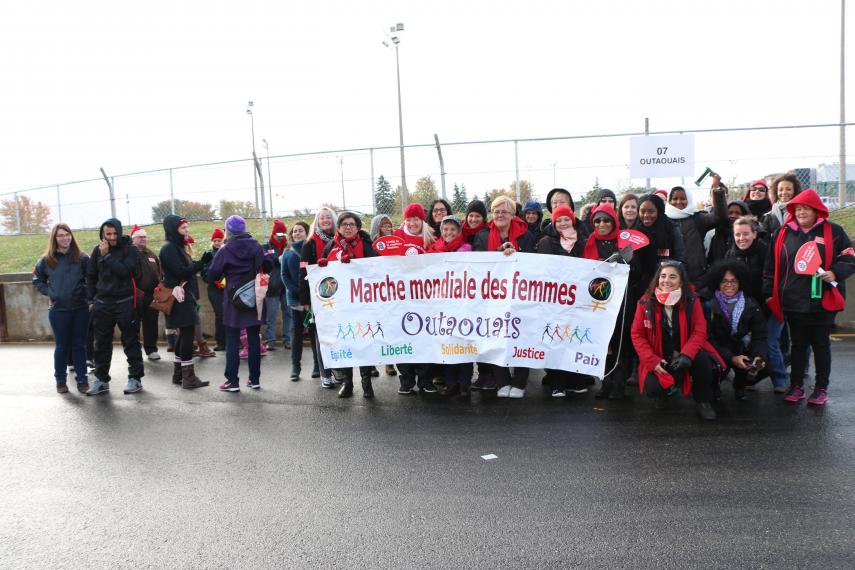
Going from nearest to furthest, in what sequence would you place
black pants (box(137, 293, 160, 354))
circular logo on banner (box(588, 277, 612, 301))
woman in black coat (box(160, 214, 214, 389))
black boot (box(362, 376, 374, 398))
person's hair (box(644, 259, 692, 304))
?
1. person's hair (box(644, 259, 692, 304))
2. circular logo on banner (box(588, 277, 612, 301))
3. black boot (box(362, 376, 374, 398))
4. woman in black coat (box(160, 214, 214, 389))
5. black pants (box(137, 293, 160, 354))

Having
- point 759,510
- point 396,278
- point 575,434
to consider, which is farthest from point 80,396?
point 759,510

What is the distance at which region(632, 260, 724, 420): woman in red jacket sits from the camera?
577 cm

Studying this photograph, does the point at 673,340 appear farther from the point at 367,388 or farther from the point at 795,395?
the point at 367,388

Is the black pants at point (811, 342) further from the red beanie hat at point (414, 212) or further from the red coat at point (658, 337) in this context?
the red beanie hat at point (414, 212)

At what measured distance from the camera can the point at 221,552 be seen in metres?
3.61

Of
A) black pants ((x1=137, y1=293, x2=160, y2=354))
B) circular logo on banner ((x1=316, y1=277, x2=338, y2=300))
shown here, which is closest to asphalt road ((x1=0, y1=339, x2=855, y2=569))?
circular logo on banner ((x1=316, y1=277, x2=338, y2=300))

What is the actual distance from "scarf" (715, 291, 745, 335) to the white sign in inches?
229

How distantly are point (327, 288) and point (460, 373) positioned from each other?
5.35 ft

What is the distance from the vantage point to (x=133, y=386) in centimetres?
763

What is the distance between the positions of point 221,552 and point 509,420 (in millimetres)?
2914

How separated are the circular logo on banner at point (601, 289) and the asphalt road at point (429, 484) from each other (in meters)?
1.01

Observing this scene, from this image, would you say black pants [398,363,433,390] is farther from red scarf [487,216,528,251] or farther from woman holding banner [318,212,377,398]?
red scarf [487,216,528,251]

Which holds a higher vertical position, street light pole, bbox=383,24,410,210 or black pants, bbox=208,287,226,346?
street light pole, bbox=383,24,410,210

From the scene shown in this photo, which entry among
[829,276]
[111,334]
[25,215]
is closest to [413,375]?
[111,334]
